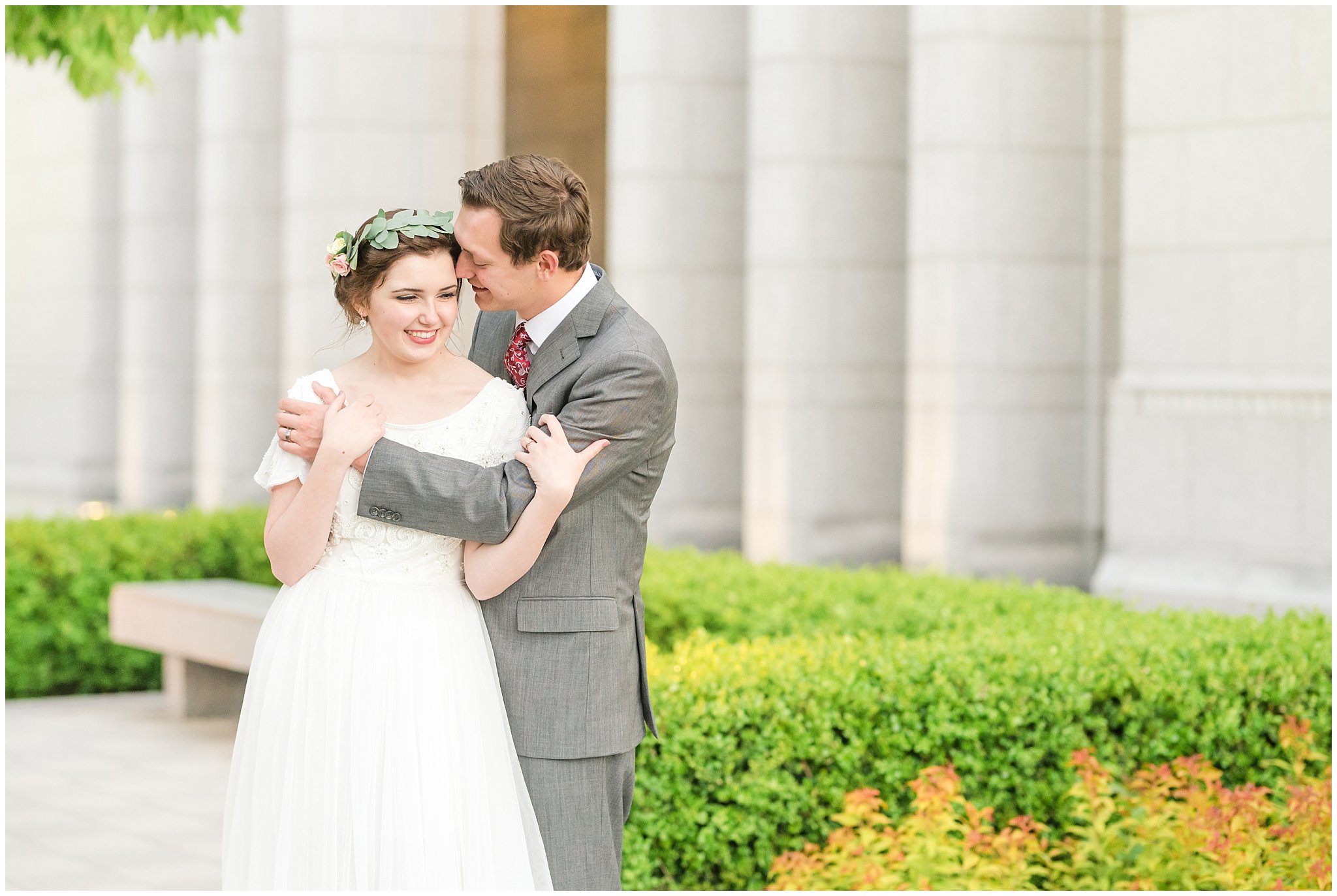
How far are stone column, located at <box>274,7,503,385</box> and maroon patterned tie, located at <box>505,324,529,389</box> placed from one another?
10.3 m

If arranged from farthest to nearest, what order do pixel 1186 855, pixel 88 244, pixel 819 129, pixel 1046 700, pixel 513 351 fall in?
pixel 88 244 < pixel 819 129 < pixel 1046 700 < pixel 1186 855 < pixel 513 351

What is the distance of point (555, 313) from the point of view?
3418 mm

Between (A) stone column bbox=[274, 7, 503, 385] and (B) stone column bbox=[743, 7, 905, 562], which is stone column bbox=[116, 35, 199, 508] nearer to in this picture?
(A) stone column bbox=[274, 7, 503, 385]

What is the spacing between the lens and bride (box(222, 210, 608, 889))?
3.30 metres

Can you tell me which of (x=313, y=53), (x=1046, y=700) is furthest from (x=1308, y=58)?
(x=313, y=53)

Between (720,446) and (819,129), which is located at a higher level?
(819,129)

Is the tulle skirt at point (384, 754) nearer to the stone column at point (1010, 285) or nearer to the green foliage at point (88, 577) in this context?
the green foliage at point (88, 577)

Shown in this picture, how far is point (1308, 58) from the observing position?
8.66 meters

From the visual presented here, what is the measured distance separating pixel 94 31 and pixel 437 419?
4113mm

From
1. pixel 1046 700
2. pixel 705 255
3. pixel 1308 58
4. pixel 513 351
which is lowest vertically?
pixel 1046 700

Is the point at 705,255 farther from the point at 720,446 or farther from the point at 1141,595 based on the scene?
the point at 1141,595

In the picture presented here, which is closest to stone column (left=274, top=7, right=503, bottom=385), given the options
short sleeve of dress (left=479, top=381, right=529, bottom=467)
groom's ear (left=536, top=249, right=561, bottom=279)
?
short sleeve of dress (left=479, top=381, right=529, bottom=467)

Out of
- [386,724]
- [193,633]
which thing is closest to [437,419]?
[386,724]

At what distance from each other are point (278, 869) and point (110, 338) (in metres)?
16.3
